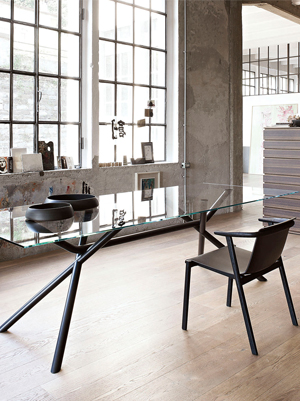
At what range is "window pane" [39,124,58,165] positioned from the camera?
4762 mm

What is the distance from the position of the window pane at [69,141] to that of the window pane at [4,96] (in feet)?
2.26

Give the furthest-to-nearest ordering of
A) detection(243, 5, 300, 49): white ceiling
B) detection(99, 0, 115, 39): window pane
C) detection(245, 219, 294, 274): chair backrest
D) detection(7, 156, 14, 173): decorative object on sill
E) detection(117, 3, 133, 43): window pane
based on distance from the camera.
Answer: detection(243, 5, 300, 49): white ceiling → detection(117, 3, 133, 43): window pane → detection(99, 0, 115, 39): window pane → detection(7, 156, 14, 173): decorative object on sill → detection(245, 219, 294, 274): chair backrest

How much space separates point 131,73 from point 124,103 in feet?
1.30

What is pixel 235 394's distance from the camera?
2164 mm

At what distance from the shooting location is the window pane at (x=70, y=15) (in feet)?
16.0

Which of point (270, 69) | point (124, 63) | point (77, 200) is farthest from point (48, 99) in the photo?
point (270, 69)

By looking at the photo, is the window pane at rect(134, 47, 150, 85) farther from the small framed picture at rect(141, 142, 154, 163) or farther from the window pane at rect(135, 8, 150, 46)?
the small framed picture at rect(141, 142, 154, 163)

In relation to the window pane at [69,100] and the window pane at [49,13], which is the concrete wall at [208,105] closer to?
the window pane at [69,100]

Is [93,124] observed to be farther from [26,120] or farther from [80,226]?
[80,226]

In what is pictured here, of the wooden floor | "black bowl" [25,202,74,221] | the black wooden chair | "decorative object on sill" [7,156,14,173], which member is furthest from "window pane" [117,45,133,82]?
"black bowl" [25,202,74,221]

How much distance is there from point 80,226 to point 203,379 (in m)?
0.99

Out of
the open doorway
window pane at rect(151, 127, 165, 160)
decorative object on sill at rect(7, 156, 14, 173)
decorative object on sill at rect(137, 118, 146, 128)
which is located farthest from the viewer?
the open doorway

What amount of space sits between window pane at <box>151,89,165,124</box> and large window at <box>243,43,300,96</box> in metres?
9.59

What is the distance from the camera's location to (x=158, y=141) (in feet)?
20.2
